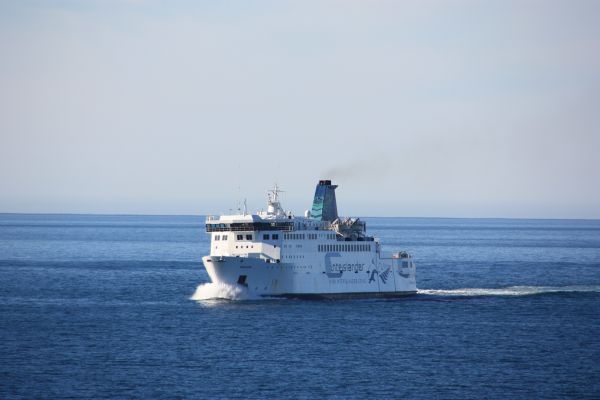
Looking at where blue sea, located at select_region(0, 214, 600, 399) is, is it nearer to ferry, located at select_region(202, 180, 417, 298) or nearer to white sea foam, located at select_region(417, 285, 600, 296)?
white sea foam, located at select_region(417, 285, 600, 296)

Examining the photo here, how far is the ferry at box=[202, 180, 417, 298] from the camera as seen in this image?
74.9 m

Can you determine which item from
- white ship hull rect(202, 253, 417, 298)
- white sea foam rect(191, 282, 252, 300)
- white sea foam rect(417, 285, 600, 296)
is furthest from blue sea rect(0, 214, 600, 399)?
white ship hull rect(202, 253, 417, 298)

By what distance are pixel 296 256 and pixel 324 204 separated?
8977 millimetres

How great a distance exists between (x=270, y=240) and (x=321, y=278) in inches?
208

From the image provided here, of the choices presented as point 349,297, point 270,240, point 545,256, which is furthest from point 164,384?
point 545,256

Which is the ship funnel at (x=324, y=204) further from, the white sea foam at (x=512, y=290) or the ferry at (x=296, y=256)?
the white sea foam at (x=512, y=290)

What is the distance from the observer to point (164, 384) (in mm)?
48906

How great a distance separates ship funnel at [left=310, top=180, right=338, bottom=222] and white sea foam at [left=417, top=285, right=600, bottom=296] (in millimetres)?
10983

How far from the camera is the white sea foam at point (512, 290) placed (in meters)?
88.3

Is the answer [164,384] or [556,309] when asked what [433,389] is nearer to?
[164,384]

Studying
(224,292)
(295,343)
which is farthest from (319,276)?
(295,343)

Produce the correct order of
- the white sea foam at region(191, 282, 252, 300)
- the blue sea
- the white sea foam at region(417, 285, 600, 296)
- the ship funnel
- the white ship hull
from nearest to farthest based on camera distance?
the blue sea
the white ship hull
the white sea foam at region(191, 282, 252, 300)
the ship funnel
the white sea foam at region(417, 285, 600, 296)

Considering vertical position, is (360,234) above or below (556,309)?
above

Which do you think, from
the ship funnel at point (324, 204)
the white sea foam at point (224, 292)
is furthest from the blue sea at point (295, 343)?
the ship funnel at point (324, 204)
